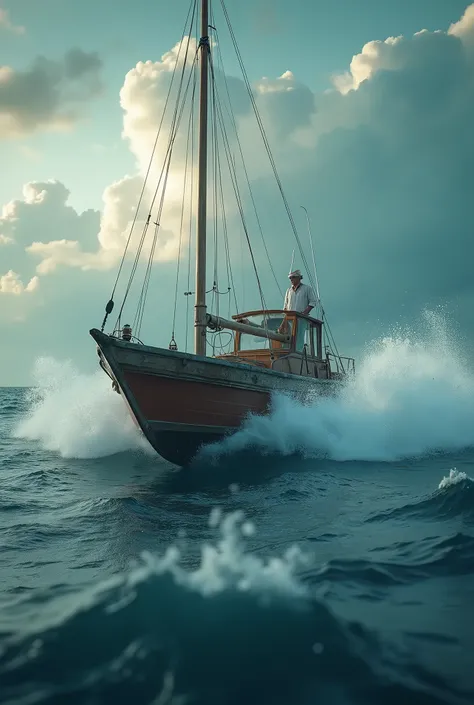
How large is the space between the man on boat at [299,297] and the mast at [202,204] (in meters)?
3.13

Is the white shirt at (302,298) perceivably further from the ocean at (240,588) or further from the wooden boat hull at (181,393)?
the ocean at (240,588)

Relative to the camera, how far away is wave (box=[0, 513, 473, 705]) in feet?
6.37

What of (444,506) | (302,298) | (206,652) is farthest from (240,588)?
(302,298)

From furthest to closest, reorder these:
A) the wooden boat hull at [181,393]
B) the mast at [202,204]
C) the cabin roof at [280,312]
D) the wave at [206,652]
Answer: the cabin roof at [280,312] < the mast at [202,204] < the wooden boat hull at [181,393] < the wave at [206,652]

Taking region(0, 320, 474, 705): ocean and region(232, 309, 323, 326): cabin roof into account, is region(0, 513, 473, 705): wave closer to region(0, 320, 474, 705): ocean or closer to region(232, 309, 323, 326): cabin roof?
region(0, 320, 474, 705): ocean

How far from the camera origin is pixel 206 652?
226cm

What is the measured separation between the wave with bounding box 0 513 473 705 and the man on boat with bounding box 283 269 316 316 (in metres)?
9.93

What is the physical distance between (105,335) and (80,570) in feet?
16.2

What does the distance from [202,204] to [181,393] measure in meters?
4.78

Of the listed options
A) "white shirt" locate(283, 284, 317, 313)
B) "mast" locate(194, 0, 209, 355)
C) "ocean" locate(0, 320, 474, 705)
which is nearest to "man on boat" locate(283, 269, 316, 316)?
"white shirt" locate(283, 284, 317, 313)

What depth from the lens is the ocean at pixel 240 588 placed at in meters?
2.03

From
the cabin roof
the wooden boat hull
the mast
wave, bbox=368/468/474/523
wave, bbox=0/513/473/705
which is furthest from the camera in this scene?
the cabin roof

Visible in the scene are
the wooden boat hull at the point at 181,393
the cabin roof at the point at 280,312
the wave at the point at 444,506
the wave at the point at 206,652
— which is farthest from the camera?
the cabin roof at the point at 280,312

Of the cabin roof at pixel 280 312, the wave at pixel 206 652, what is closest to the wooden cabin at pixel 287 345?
the cabin roof at pixel 280 312
